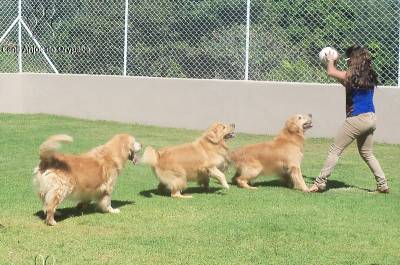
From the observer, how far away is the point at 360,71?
303 inches

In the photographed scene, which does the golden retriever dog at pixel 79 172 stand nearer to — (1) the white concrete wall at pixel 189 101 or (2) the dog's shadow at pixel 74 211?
(2) the dog's shadow at pixel 74 211

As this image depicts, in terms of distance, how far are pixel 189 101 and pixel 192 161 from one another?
616 cm

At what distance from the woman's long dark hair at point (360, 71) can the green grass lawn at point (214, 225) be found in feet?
4.36

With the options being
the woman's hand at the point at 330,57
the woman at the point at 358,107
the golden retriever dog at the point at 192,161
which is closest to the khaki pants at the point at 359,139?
the woman at the point at 358,107

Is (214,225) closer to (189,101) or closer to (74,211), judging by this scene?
(74,211)

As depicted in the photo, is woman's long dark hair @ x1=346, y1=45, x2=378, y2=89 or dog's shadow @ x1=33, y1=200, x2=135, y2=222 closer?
dog's shadow @ x1=33, y1=200, x2=135, y2=222

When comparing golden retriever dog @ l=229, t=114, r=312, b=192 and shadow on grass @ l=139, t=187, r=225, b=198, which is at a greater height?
golden retriever dog @ l=229, t=114, r=312, b=192

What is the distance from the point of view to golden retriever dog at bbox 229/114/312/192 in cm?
832

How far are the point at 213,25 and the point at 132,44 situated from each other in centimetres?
203

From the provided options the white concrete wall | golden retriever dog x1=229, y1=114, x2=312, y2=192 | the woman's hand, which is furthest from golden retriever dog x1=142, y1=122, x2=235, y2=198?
the white concrete wall

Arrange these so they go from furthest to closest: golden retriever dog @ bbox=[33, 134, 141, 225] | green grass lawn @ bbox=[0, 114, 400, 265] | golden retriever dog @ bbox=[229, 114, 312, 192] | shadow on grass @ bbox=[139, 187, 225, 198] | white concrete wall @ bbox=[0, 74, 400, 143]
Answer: white concrete wall @ bbox=[0, 74, 400, 143]
golden retriever dog @ bbox=[229, 114, 312, 192]
shadow on grass @ bbox=[139, 187, 225, 198]
golden retriever dog @ bbox=[33, 134, 141, 225]
green grass lawn @ bbox=[0, 114, 400, 265]

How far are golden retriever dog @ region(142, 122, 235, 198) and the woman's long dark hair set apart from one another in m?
1.58

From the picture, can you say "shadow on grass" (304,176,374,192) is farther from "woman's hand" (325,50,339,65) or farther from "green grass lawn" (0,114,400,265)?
"woman's hand" (325,50,339,65)

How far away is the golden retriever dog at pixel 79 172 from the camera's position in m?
6.17
